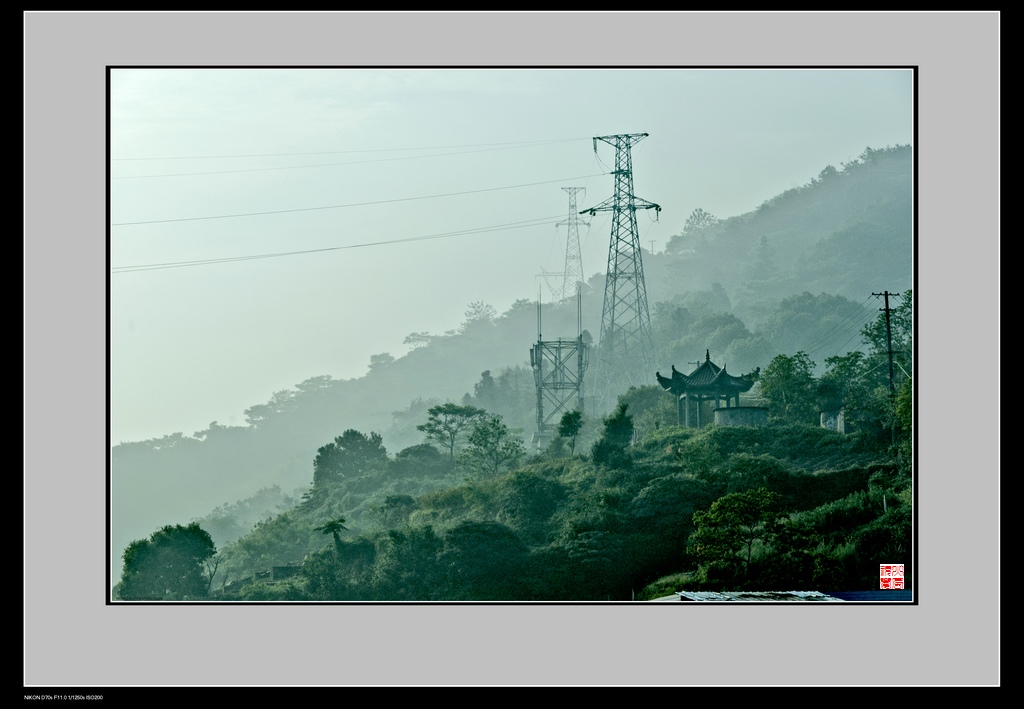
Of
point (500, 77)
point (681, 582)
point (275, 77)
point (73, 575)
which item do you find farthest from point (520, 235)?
point (73, 575)

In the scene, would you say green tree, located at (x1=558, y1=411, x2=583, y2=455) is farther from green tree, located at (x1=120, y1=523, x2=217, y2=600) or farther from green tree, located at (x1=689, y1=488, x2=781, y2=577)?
green tree, located at (x1=120, y1=523, x2=217, y2=600)

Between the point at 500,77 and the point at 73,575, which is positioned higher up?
the point at 500,77

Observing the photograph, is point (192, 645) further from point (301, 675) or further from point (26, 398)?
point (26, 398)

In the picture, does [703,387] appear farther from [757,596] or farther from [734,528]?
[757,596]

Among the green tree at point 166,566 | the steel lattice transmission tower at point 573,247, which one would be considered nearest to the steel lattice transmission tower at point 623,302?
the steel lattice transmission tower at point 573,247

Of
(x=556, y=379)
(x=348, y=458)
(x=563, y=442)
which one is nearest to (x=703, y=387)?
(x=563, y=442)

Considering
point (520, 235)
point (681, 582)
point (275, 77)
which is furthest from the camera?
point (520, 235)

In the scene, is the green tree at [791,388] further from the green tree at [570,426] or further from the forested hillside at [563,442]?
the green tree at [570,426]

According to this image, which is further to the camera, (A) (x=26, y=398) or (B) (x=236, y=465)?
(B) (x=236, y=465)
